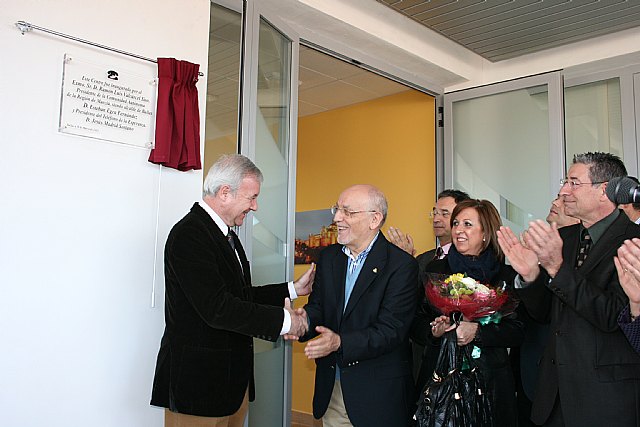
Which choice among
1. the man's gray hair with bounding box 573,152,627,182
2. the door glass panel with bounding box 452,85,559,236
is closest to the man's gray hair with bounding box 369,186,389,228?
the man's gray hair with bounding box 573,152,627,182

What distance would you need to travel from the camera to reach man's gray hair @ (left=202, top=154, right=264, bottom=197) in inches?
108

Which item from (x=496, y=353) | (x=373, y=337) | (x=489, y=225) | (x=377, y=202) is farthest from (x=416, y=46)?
(x=373, y=337)

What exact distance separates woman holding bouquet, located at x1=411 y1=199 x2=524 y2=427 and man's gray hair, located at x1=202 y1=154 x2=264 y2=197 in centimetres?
100

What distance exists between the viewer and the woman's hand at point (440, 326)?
2.71m

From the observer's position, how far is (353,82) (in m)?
5.82

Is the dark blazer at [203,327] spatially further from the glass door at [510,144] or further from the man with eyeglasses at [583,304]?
the glass door at [510,144]

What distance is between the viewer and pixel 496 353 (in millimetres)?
2896

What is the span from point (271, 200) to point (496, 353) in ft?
5.27

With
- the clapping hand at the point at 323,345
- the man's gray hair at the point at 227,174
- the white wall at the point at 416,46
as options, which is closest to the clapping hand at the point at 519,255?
the clapping hand at the point at 323,345

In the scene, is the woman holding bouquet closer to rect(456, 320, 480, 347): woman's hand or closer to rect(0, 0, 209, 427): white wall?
rect(456, 320, 480, 347): woman's hand

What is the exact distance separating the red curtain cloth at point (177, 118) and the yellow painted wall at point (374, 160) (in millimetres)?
2848

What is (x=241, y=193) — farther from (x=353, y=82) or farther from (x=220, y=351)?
(x=353, y=82)

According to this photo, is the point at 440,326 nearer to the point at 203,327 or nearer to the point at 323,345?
the point at 323,345

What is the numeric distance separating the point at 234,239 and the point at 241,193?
0.30 m
